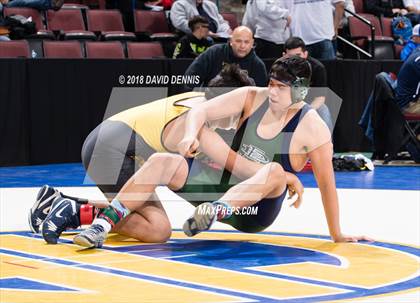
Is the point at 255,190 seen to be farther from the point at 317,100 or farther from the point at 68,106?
the point at 68,106

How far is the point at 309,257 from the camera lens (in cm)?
502

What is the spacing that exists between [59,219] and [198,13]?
737 cm

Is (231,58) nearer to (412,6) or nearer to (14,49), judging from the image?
(14,49)

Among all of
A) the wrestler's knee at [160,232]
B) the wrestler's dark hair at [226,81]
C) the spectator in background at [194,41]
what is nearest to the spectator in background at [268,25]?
the spectator in background at [194,41]

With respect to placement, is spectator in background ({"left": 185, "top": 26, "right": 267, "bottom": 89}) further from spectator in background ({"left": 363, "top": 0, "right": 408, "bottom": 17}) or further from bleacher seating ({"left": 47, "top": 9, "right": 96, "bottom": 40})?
spectator in background ({"left": 363, "top": 0, "right": 408, "bottom": 17})

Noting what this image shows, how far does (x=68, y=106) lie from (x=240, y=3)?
549 centimetres

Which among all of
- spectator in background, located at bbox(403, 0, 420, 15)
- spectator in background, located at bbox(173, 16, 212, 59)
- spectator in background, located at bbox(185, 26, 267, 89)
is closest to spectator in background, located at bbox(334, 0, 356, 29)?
spectator in background, located at bbox(403, 0, 420, 15)

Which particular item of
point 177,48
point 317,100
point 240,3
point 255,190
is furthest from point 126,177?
point 240,3

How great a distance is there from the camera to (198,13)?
1245 centimetres

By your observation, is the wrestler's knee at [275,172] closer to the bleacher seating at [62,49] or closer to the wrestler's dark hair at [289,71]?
the wrestler's dark hair at [289,71]

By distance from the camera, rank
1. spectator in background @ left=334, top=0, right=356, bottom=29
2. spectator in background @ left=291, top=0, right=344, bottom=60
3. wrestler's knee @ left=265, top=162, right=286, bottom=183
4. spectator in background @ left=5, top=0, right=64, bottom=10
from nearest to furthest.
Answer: wrestler's knee @ left=265, top=162, right=286, bottom=183 < spectator in background @ left=5, top=0, right=64, bottom=10 < spectator in background @ left=291, top=0, right=344, bottom=60 < spectator in background @ left=334, top=0, right=356, bottom=29

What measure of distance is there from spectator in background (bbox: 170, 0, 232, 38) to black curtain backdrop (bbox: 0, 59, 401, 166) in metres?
1.18

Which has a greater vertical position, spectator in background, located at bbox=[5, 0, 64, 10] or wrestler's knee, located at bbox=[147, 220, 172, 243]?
spectator in background, located at bbox=[5, 0, 64, 10]

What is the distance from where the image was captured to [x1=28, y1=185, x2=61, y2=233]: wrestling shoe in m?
5.62
